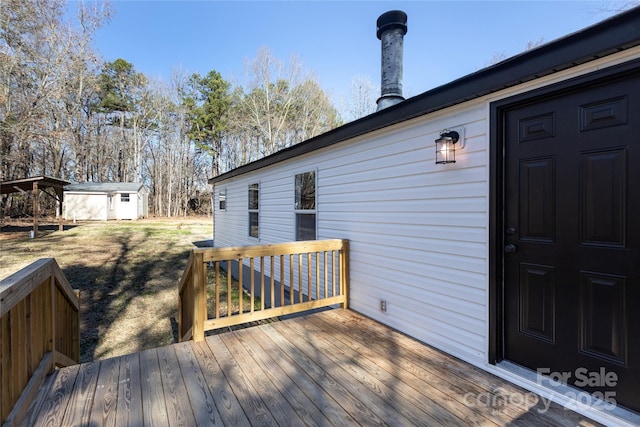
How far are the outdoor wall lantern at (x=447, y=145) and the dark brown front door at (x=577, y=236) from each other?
0.37 metres

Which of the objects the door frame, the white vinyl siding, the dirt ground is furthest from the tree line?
the door frame

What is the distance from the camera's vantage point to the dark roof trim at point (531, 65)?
1589 millimetres

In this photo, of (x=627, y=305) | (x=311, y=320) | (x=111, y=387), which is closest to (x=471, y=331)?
(x=627, y=305)

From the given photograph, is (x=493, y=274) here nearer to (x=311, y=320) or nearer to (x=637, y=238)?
(x=637, y=238)

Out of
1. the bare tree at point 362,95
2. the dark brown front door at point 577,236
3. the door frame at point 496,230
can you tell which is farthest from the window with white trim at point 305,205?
the bare tree at point 362,95

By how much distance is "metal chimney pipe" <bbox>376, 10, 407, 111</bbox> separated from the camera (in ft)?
13.2

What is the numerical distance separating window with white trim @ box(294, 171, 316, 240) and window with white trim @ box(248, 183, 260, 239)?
76.2 inches

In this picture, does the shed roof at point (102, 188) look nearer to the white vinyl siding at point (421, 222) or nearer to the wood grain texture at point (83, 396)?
the white vinyl siding at point (421, 222)

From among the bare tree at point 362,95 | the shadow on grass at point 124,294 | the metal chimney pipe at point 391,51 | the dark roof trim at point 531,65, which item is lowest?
the shadow on grass at point 124,294

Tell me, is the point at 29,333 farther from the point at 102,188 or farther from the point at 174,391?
the point at 102,188

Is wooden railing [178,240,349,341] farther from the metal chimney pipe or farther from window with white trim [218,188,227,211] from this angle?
window with white trim [218,188,227,211]

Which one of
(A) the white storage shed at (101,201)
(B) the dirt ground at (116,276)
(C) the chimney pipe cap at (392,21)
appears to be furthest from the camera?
(A) the white storage shed at (101,201)

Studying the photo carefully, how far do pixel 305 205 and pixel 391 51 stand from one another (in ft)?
8.29

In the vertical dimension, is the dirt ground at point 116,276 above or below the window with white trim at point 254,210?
below
